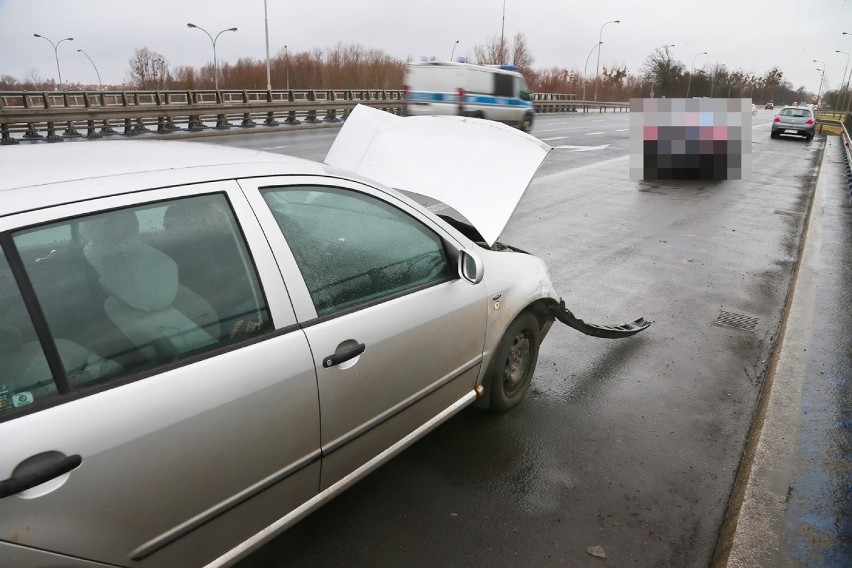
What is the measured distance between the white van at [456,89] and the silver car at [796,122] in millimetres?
14947

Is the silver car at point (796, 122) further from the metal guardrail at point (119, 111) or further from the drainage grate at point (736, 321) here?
the drainage grate at point (736, 321)

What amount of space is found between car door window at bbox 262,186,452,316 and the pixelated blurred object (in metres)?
13.1

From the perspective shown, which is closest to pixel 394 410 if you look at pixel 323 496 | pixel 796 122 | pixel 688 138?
pixel 323 496

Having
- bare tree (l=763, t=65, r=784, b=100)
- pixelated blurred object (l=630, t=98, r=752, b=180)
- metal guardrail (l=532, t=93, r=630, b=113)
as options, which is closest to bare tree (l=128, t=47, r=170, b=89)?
metal guardrail (l=532, t=93, r=630, b=113)

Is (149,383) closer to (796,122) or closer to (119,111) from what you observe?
(119,111)

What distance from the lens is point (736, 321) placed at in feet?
18.5

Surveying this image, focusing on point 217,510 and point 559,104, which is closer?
point 217,510

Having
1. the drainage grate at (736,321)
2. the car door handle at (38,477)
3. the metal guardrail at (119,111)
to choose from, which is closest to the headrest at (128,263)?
the car door handle at (38,477)

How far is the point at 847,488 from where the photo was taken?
10.4ft

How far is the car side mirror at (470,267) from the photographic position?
3021 millimetres

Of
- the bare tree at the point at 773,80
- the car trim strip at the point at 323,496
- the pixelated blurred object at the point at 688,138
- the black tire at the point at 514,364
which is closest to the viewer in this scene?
the car trim strip at the point at 323,496

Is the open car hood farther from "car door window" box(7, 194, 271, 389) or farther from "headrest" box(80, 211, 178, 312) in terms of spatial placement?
"headrest" box(80, 211, 178, 312)

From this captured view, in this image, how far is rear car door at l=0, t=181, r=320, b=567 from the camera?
1.67 metres

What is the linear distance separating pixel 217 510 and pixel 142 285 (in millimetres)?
789
